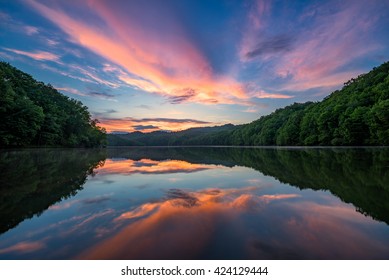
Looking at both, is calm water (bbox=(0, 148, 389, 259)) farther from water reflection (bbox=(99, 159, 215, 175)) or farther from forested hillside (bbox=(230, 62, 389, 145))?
forested hillside (bbox=(230, 62, 389, 145))

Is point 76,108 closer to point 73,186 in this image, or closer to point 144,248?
point 73,186

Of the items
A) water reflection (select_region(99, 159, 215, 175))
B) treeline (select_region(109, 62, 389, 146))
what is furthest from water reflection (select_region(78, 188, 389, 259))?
treeline (select_region(109, 62, 389, 146))

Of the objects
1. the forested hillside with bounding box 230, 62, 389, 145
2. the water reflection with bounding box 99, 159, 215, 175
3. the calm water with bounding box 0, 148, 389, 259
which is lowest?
the water reflection with bounding box 99, 159, 215, 175

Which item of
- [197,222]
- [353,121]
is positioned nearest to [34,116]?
[197,222]

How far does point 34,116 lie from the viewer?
48.6 metres

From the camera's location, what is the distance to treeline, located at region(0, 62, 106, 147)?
45.1m

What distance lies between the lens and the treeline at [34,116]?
4514cm

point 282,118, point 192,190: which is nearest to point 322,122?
point 282,118

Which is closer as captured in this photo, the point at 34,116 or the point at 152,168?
the point at 152,168

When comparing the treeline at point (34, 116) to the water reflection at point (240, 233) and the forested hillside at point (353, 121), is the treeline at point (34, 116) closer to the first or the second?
the water reflection at point (240, 233)

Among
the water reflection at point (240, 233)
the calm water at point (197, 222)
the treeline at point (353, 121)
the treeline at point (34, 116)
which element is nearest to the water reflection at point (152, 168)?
the calm water at point (197, 222)

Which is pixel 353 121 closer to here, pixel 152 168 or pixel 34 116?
pixel 152 168

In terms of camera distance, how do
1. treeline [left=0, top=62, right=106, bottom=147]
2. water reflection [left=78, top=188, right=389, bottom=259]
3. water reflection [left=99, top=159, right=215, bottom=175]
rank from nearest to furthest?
water reflection [left=78, top=188, right=389, bottom=259], water reflection [left=99, top=159, right=215, bottom=175], treeline [left=0, top=62, right=106, bottom=147]

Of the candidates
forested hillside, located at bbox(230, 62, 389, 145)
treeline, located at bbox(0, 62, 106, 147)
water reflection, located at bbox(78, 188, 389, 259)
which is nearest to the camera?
water reflection, located at bbox(78, 188, 389, 259)
